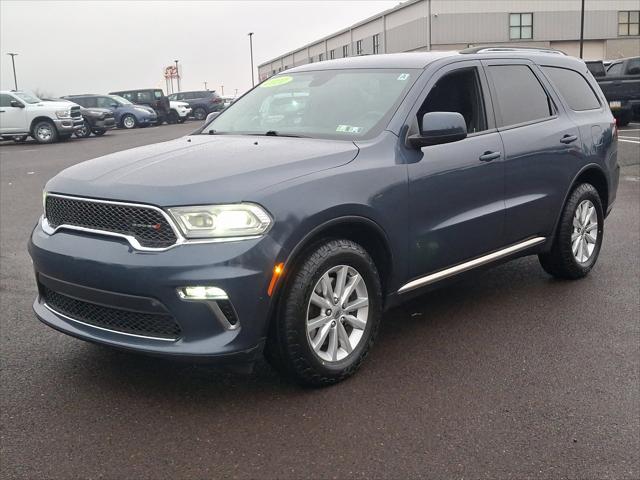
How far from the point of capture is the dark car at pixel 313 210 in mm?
3203

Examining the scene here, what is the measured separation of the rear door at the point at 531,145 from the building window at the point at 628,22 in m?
56.7

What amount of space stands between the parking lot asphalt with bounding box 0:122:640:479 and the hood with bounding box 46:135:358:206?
1037mm

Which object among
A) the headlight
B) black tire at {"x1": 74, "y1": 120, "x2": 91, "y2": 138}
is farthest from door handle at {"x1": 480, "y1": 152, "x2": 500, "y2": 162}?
black tire at {"x1": 74, "y1": 120, "x2": 91, "y2": 138}

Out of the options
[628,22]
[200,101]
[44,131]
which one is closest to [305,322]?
[44,131]

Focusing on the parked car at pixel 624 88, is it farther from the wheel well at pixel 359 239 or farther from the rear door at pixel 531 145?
the wheel well at pixel 359 239

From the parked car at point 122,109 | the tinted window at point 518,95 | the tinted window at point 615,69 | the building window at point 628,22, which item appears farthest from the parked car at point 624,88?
the building window at point 628,22

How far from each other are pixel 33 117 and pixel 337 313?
2288cm

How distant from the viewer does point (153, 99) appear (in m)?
39.0

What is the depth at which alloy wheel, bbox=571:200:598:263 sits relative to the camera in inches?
218

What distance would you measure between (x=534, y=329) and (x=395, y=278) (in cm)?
118

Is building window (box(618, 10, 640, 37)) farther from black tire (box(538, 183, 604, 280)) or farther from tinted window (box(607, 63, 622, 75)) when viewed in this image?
black tire (box(538, 183, 604, 280))

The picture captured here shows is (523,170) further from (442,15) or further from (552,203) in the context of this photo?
(442,15)

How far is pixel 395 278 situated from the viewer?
3980mm

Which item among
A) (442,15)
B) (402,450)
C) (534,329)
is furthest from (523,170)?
(442,15)
